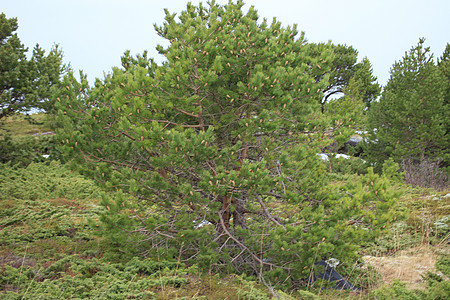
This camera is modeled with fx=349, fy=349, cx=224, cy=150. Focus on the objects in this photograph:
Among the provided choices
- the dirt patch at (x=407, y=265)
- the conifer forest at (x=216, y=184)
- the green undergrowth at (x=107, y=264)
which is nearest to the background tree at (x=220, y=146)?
the conifer forest at (x=216, y=184)

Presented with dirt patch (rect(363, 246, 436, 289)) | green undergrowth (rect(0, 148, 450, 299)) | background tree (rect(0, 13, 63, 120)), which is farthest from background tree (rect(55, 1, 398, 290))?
background tree (rect(0, 13, 63, 120))

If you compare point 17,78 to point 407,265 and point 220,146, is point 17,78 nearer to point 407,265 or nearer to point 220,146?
point 220,146

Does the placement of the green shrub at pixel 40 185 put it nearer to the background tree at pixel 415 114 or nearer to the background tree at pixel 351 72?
the background tree at pixel 415 114

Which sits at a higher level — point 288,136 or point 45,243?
point 288,136

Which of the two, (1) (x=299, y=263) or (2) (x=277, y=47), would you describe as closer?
(1) (x=299, y=263)

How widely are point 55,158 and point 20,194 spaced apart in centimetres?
637

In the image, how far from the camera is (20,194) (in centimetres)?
1027

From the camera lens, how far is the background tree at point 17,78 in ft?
42.2

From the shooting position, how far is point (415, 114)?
13797mm

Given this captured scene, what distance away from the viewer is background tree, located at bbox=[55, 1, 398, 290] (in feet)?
15.3

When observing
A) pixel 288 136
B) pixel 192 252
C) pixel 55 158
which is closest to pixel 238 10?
pixel 288 136

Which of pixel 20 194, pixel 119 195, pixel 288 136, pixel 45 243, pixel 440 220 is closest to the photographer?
pixel 119 195

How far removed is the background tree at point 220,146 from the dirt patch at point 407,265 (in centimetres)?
135

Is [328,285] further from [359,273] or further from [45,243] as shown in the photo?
[45,243]
